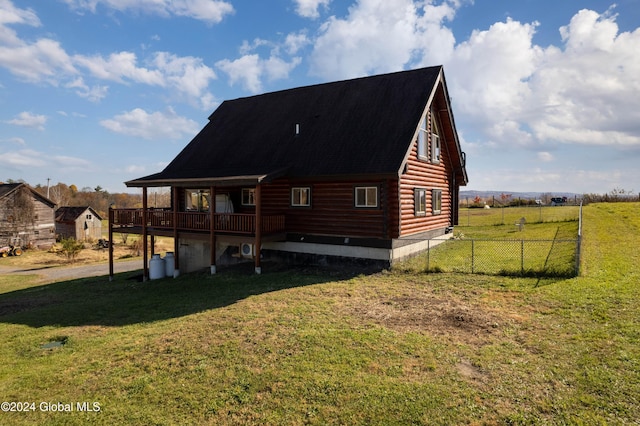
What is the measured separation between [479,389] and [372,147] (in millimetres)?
11532

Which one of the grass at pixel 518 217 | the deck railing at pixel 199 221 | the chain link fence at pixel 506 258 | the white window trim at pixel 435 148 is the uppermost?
the white window trim at pixel 435 148

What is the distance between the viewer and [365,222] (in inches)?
627

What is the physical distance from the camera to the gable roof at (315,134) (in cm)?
1602

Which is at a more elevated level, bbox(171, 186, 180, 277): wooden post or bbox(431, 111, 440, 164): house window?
bbox(431, 111, 440, 164): house window

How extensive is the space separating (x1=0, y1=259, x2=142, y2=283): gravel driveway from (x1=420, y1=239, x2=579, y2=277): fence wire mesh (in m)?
22.0

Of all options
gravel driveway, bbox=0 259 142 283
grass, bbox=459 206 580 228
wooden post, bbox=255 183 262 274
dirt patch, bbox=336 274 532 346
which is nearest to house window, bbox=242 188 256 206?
wooden post, bbox=255 183 262 274

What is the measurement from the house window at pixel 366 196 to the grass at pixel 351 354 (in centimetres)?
390

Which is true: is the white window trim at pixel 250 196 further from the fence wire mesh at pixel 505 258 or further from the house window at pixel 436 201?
the house window at pixel 436 201

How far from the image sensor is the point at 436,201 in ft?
68.2

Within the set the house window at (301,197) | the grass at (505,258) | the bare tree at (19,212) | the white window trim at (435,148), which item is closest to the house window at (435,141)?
the white window trim at (435,148)

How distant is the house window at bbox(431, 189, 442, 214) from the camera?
20312 millimetres

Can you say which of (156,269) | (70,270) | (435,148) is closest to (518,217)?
(435,148)

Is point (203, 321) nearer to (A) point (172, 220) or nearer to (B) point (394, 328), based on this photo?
(B) point (394, 328)

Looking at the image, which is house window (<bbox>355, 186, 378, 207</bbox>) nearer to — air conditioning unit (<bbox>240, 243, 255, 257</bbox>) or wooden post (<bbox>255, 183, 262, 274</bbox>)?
wooden post (<bbox>255, 183, 262, 274</bbox>)
